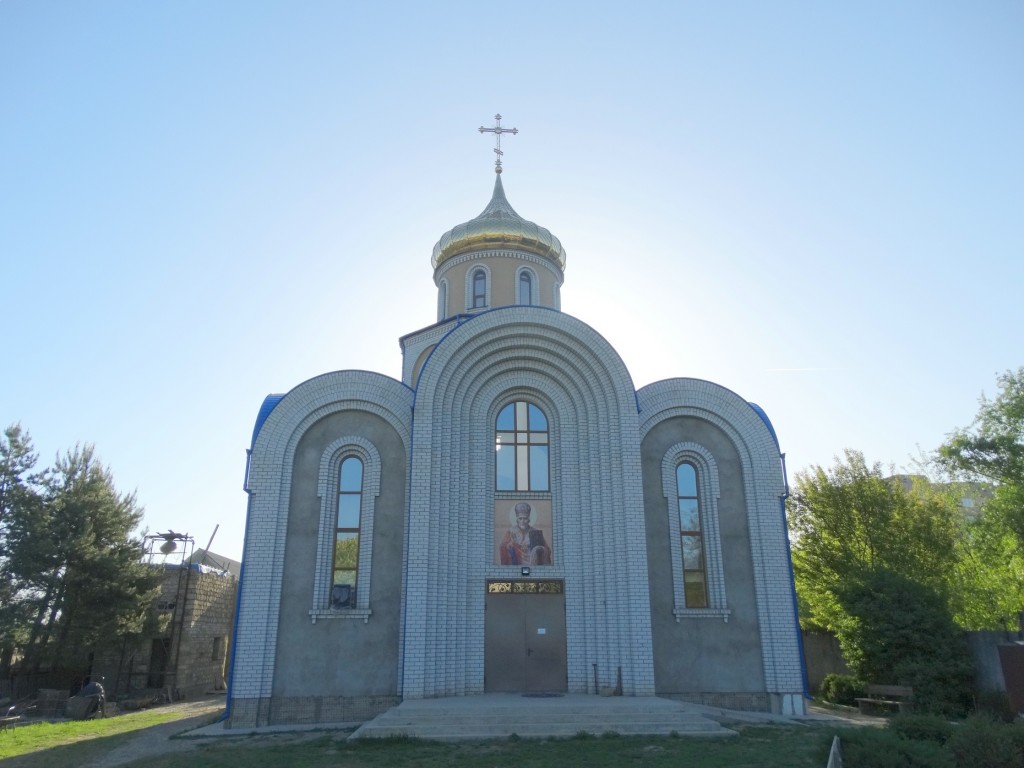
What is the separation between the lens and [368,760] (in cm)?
901

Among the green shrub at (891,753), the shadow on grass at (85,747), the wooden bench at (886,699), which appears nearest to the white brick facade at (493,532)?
the shadow on grass at (85,747)

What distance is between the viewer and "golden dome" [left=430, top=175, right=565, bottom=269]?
1955 centimetres

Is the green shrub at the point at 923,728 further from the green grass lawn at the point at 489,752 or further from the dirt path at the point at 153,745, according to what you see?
the dirt path at the point at 153,745

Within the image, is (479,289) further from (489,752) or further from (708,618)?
(489,752)

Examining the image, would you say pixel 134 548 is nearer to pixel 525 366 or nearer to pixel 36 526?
pixel 36 526

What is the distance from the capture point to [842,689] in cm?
1645

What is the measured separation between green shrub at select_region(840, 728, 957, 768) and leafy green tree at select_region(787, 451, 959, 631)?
13499 millimetres

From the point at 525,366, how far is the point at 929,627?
9905 mm

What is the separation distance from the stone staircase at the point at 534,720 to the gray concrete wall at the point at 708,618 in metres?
2.37

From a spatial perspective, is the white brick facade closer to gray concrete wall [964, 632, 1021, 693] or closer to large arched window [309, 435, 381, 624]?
large arched window [309, 435, 381, 624]

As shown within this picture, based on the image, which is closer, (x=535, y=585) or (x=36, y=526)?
(x=535, y=585)

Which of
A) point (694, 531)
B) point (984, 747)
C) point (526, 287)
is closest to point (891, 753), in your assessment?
point (984, 747)

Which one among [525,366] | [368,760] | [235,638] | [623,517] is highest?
[525,366]

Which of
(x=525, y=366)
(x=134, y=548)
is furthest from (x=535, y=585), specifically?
(x=134, y=548)
